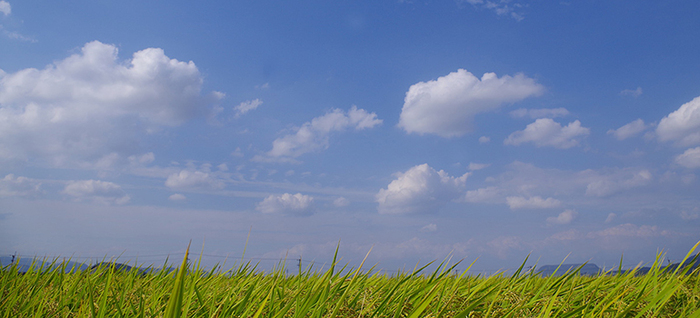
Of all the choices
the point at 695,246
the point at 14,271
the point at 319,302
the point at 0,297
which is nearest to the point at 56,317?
the point at 0,297

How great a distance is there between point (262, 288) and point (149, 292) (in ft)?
7.22

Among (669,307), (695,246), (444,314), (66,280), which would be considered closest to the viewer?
(444,314)

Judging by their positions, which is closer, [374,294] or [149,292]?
[374,294]

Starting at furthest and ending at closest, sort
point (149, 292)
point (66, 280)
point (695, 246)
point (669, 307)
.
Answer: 1. point (66, 280)
2. point (149, 292)
3. point (695, 246)
4. point (669, 307)

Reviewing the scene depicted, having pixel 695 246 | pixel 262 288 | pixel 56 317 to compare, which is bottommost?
pixel 56 317

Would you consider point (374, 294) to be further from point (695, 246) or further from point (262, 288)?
point (695, 246)

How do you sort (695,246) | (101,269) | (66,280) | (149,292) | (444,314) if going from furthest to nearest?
(101,269), (66,280), (149,292), (695,246), (444,314)

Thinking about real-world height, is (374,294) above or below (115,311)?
above

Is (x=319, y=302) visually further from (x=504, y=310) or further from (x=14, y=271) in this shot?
(x=14, y=271)

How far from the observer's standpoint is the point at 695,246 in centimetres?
506

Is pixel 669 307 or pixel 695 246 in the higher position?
pixel 695 246

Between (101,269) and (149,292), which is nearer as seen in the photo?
(149,292)

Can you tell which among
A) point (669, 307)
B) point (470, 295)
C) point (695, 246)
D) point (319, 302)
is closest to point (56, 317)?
point (319, 302)

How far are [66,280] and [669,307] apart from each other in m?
8.63
